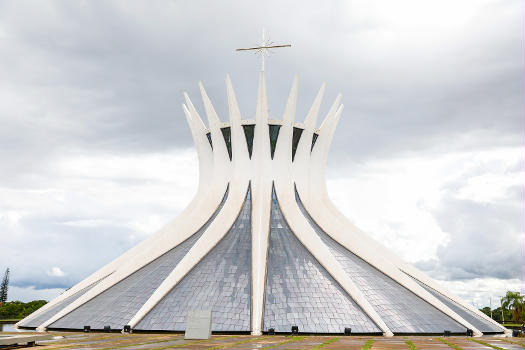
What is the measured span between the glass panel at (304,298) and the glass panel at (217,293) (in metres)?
1.47

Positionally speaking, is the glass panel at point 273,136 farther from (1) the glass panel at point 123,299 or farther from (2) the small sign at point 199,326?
(2) the small sign at point 199,326

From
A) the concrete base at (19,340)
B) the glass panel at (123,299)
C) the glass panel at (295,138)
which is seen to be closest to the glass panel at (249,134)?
the glass panel at (295,138)

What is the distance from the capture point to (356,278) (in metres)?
27.8

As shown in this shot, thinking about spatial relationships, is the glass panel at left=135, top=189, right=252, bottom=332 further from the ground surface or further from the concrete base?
the concrete base

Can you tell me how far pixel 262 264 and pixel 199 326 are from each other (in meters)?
7.77

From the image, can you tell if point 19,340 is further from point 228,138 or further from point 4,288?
point 4,288

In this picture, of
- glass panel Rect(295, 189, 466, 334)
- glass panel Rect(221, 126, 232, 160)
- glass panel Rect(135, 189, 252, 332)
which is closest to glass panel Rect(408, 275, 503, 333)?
glass panel Rect(295, 189, 466, 334)

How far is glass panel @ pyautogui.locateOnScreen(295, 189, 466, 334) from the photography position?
82.3ft

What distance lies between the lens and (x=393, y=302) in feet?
87.3

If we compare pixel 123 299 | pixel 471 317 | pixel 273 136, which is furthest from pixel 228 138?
pixel 471 317

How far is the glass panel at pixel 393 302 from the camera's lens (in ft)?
82.3

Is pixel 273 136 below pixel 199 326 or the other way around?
the other way around

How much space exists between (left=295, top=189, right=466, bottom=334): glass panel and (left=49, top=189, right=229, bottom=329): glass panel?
10897 mm

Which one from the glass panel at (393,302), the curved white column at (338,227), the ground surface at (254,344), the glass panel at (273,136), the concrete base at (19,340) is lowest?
the ground surface at (254,344)
